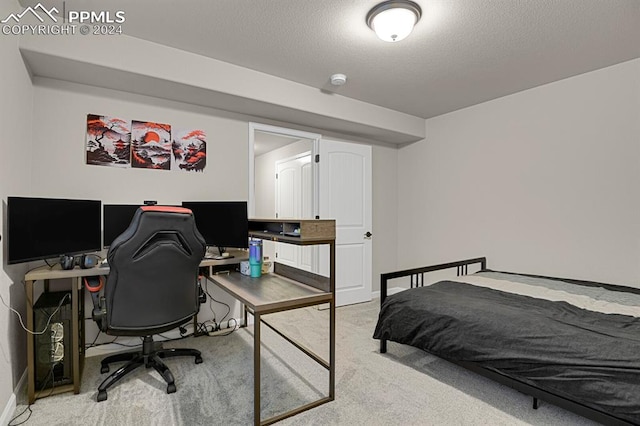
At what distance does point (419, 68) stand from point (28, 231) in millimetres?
3294

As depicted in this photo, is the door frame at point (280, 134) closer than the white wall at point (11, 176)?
No

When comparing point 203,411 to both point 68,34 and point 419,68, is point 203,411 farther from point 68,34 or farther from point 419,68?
point 419,68

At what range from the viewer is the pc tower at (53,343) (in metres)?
2.08

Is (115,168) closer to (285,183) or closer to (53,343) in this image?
(53,343)

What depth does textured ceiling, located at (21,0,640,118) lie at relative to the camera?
214 centimetres

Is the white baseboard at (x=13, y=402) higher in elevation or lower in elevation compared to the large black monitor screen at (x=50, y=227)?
lower

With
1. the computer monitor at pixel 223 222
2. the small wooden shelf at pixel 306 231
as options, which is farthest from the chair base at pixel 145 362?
the small wooden shelf at pixel 306 231

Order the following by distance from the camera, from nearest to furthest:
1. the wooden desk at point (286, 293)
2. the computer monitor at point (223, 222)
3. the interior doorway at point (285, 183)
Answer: the wooden desk at point (286, 293), the computer monitor at point (223, 222), the interior doorway at point (285, 183)

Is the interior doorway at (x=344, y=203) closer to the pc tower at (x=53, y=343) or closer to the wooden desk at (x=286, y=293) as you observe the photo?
the wooden desk at (x=286, y=293)

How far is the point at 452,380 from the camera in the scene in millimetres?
2307

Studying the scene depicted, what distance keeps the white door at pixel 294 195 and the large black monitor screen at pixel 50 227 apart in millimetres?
3250

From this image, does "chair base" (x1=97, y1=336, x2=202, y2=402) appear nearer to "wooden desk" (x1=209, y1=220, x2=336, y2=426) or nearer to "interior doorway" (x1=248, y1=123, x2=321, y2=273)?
"wooden desk" (x1=209, y1=220, x2=336, y2=426)

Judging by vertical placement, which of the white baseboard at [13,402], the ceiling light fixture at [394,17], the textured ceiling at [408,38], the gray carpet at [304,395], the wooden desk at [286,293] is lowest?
the gray carpet at [304,395]

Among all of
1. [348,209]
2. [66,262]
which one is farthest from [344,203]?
[66,262]
